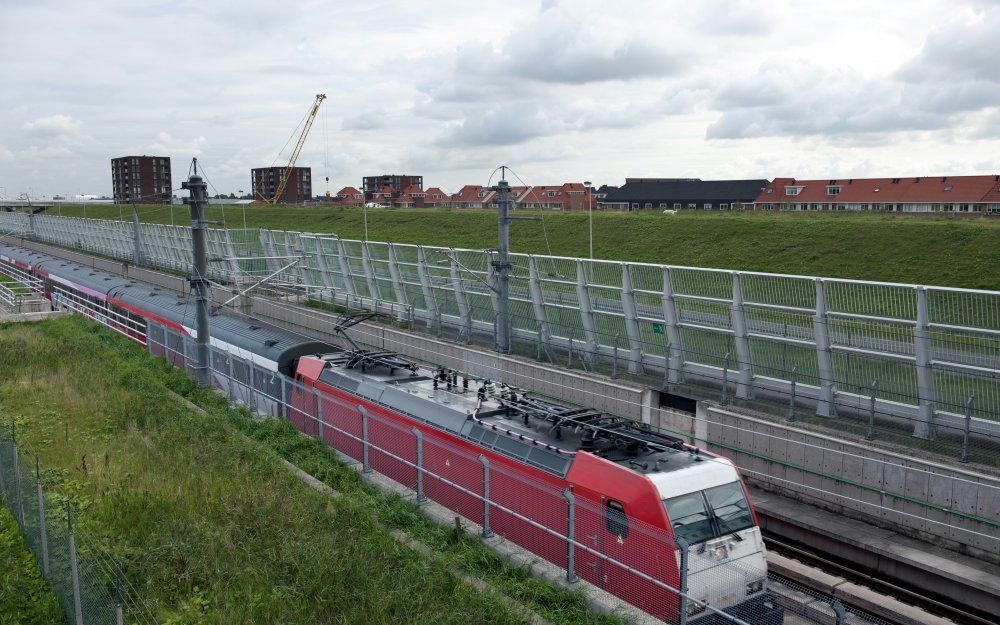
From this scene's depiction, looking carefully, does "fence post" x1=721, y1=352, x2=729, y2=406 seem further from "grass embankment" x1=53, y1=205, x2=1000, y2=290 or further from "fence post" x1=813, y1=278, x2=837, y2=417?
"grass embankment" x1=53, y1=205, x2=1000, y2=290

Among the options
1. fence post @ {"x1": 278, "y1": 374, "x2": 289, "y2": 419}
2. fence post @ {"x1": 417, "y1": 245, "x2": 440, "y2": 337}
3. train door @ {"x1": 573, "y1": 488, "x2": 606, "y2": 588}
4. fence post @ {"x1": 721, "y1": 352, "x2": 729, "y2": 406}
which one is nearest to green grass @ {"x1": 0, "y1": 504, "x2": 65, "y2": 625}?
train door @ {"x1": 573, "y1": 488, "x2": 606, "y2": 588}

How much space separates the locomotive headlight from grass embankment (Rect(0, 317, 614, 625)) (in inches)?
89.1

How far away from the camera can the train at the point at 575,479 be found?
9.89 m

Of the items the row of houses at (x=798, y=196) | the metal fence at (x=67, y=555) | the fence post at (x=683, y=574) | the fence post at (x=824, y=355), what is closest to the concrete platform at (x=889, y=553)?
the fence post at (x=824, y=355)

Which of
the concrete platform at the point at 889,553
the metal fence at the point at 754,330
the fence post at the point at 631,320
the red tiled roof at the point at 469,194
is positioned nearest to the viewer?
the concrete platform at the point at 889,553

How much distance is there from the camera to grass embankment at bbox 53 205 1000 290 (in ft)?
114

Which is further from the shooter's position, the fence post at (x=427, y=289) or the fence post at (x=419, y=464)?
the fence post at (x=427, y=289)

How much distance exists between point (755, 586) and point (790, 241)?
3381 centimetres

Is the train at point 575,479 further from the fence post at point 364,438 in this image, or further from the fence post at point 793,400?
the fence post at point 793,400

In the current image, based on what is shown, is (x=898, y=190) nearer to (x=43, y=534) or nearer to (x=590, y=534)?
(x=590, y=534)

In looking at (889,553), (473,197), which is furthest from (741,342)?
(473,197)

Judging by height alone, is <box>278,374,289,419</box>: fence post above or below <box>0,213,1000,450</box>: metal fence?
below

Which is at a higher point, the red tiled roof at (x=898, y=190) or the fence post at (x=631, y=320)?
the red tiled roof at (x=898, y=190)

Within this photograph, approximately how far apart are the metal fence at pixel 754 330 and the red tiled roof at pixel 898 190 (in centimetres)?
3755
